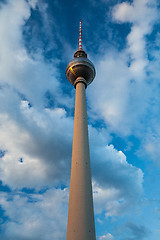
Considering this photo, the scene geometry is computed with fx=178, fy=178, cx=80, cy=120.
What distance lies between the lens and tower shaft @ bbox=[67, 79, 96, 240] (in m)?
20.6

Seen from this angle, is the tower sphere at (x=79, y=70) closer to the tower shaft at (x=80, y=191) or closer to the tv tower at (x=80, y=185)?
the tv tower at (x=80, y=185)

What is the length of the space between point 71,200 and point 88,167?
522 cm

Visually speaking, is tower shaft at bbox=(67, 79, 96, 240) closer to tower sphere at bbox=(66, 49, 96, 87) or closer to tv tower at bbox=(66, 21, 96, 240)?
tv tower at bbox=(66, 21, 96, 240)

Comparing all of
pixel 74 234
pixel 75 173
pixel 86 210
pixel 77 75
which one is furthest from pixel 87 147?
pixel 77 75

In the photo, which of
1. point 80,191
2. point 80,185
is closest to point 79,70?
point 80,185

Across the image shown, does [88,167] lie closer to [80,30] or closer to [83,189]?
[83,189]

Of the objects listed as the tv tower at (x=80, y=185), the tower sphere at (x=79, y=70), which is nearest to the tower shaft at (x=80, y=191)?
the tv tower at (x=80, y=185)

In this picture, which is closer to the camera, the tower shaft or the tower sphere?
the tower shaft

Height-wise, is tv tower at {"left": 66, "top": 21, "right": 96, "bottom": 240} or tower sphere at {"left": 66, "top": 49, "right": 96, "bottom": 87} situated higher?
tower sphere at {"left": 66, "top": 49, "right": 96, "bottom": 87}

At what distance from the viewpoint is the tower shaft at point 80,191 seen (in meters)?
20.6

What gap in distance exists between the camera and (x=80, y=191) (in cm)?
2328

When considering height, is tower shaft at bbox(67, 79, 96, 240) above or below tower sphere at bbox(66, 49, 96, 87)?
below

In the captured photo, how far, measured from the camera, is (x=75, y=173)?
994 inches

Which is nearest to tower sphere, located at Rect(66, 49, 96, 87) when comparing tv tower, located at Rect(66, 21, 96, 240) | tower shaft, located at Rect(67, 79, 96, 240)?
tv tower, located at Rect(66, 21, 96, 240)
